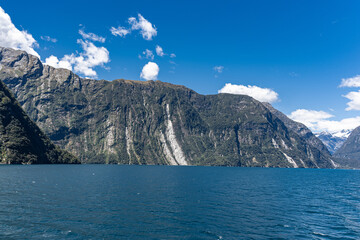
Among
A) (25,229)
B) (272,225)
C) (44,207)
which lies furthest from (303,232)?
(44,207)

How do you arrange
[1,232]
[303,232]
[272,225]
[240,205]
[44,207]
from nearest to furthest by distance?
[1,232]
[303,232]
[272,225]
[44,207]
[240,205]

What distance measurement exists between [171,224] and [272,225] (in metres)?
20.1

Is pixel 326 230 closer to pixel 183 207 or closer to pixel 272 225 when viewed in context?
pixel 272 225

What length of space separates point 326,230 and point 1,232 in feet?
186

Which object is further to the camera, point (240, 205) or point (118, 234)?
point (240, 205)

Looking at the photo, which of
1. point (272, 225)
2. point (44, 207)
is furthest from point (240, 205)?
point (44, 207)

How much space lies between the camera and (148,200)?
66812 millimetres

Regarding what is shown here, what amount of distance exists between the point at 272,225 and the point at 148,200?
114ft

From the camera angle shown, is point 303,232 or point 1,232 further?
point 303,232

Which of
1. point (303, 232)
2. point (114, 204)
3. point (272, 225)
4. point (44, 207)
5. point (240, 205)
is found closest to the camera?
point (303, 232)

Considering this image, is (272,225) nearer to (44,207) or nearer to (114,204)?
(114,204)

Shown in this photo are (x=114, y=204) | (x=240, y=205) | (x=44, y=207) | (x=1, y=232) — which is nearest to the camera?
(x=1, y=232)

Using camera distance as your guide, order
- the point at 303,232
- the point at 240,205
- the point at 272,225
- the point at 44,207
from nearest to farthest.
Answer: the point at 303,232
the point at 272,225
the point at 44,207
the point at 240,205

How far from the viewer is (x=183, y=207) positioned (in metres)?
59.9
